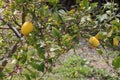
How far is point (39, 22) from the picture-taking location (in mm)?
1235

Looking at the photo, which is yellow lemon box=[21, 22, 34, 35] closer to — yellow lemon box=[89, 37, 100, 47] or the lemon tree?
the lemon tree

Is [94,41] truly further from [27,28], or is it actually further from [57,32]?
[27,28]

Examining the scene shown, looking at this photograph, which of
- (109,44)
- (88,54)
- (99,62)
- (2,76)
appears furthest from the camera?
(88,54)

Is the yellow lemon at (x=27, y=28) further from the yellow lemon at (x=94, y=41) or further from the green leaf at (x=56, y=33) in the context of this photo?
the yellow lemon at (x=94, y=41)

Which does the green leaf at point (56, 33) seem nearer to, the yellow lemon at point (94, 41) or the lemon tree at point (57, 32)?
the lemon tree at point (57, 32)

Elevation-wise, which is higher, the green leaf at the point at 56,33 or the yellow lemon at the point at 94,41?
the green leaf at the point at 56,33

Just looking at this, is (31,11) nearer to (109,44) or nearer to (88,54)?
(109,44)

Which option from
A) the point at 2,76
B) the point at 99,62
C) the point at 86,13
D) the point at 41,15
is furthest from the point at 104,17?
the point at 99,62

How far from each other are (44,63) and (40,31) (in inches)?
4.7

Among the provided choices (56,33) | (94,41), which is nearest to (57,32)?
(56,33)

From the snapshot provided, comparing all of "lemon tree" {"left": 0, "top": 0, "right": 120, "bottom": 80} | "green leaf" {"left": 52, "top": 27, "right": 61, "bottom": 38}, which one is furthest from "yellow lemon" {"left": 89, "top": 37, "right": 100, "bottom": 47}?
"green leaf" {"left": 52, "top": 27, "right": 61, "bottom": 38}

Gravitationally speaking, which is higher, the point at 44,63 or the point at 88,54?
the point at 44,63

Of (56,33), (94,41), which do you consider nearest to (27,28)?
(56,33)

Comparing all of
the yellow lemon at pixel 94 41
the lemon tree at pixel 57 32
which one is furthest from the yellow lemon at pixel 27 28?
the yellow lemon at pixel 94 41
